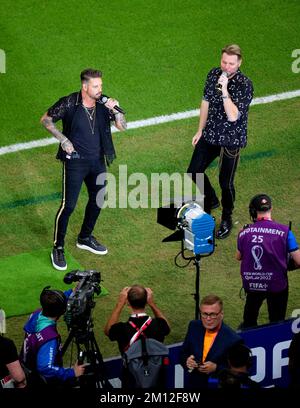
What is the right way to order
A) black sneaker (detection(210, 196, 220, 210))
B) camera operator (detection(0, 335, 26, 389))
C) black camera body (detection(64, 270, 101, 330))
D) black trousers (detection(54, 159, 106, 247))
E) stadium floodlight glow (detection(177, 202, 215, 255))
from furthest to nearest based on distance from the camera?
black sneaker (detection(210, 196, 220, 210))
black trousers (detection(54, 159, 106, 247))
stadium floodlight glow (detection(177, 202, 215, 255))
black camera body (detection(64, 270, 101, 330))
camera operator (detection(0, 335, 26, 389))

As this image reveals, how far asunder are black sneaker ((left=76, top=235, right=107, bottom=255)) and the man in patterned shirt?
1184mm

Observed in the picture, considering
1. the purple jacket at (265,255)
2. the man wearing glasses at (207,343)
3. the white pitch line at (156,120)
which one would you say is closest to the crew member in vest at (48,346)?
the man wearing glasses at (207,343)

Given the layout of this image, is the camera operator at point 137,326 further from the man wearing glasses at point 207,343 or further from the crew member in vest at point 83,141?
the crew member in vest at point 83,141

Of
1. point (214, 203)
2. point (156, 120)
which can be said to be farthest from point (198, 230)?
point (156, 120)

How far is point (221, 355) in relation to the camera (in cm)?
923

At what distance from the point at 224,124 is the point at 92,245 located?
6.01 ft

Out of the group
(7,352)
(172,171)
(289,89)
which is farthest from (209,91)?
(7,352)

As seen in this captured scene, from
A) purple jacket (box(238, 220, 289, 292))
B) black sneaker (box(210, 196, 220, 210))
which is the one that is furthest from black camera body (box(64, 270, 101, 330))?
black sneaker (box(210, 196, 220, 210))

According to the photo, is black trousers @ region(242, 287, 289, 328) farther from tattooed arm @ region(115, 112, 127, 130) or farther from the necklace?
the necklace

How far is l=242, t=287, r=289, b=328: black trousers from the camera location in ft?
33.9

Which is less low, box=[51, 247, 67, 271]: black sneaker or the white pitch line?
the white pitch line

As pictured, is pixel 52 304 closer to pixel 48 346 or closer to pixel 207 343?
pixel 48 346

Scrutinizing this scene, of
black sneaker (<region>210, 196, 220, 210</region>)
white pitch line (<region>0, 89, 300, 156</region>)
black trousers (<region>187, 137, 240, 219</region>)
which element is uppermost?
white pitch line (<region>0, 89, 300, 156</region>)

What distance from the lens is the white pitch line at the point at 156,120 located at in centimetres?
1391
